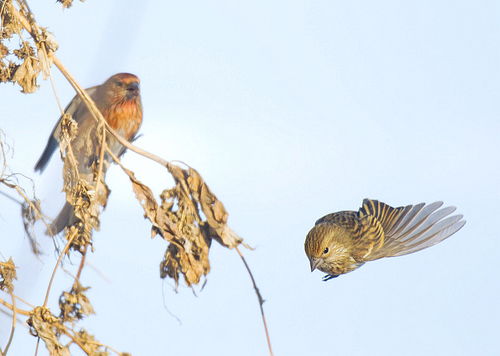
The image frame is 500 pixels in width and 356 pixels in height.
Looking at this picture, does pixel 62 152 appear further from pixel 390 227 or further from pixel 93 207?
pixel 390 227

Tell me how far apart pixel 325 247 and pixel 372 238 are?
37 centimetres

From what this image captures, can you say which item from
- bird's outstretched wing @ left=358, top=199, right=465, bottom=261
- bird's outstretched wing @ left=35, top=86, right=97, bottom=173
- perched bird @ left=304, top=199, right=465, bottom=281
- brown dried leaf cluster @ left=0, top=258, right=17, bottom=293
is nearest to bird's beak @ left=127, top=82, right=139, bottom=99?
bird's outstretched wing @ left=35, top=86, right=97, bottom=173

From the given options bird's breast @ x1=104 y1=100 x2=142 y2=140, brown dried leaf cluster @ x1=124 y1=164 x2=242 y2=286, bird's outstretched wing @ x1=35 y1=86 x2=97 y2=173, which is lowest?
brown dried leaf cluster @ x1=124 y1=164 x2=242 y2=286

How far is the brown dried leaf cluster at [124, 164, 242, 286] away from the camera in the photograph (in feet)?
9.77

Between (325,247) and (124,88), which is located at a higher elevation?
(124,88)

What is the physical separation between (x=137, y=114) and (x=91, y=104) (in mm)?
2443

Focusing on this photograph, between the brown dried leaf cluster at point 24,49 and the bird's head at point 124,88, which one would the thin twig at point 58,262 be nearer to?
the brown dried leaf cluster at point 24,49

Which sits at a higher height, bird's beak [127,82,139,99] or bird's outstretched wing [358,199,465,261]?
bird's beak [127,82,139,99]

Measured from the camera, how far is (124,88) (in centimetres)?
532

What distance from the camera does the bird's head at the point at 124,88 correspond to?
5297mm

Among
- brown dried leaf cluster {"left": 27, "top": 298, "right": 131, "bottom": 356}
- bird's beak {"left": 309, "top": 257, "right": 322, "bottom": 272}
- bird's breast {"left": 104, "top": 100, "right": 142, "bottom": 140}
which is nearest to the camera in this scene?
brown dried leaf cluster {"left": 27, "top": 298, "right": 131, "bottom": 356}

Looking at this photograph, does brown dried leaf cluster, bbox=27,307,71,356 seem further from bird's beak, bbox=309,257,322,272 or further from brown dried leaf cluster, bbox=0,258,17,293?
bird's beak, bbox=309,257,322,272

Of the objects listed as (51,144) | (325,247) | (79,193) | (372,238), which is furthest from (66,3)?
(372,238)

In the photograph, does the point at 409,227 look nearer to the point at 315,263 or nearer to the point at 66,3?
the point at 315,263
